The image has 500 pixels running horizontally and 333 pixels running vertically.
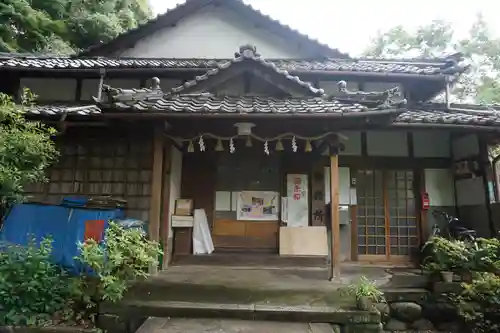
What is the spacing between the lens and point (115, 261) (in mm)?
5336

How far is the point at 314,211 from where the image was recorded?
8688mm

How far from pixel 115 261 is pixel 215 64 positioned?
6.39m

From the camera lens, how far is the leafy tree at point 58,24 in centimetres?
1422

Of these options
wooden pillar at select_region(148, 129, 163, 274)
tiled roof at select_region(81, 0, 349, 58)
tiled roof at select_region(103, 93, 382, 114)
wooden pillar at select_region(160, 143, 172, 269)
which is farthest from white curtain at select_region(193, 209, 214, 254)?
tiled roof at select_region(81, 0, 349, 58)

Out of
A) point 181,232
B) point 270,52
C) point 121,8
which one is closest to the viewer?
point 181,232

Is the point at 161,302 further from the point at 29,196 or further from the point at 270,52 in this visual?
the point at 270,52

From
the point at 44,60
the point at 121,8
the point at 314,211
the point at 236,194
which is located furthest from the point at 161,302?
the point at 121,8

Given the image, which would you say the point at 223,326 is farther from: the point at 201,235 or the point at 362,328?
the point at 201,235

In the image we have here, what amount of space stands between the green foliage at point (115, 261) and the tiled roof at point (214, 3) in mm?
7542

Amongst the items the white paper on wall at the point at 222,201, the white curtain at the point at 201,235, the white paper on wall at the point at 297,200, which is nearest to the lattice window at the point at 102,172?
the white curtain at the point at 201,235

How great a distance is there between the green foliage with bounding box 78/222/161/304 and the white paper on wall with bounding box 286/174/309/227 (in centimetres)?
390

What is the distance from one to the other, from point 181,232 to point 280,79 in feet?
14.2

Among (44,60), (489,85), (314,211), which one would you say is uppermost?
(489,85)

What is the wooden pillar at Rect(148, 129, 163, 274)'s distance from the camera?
6602 millimetres
